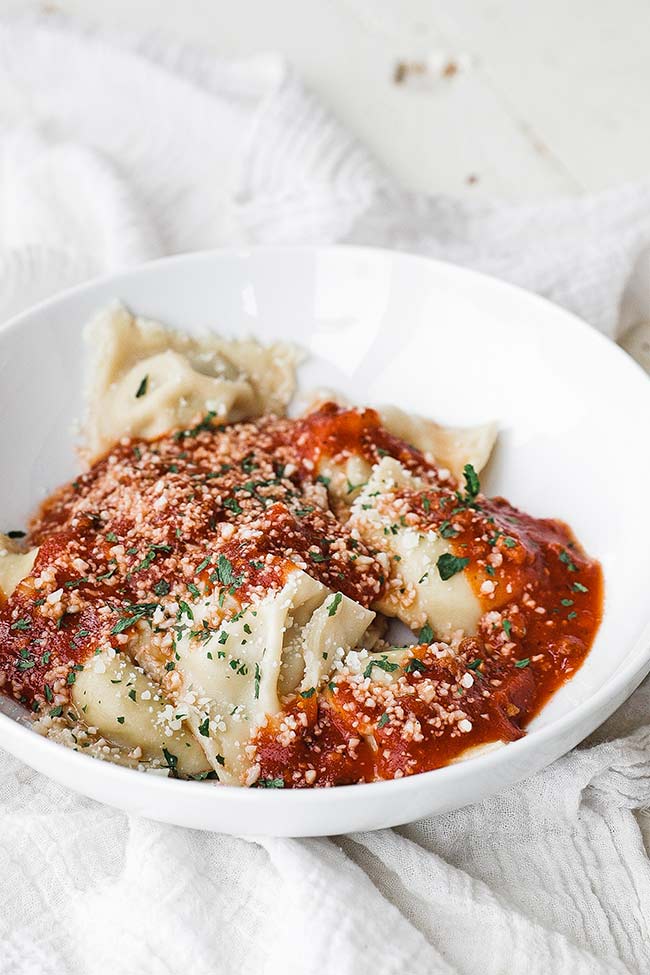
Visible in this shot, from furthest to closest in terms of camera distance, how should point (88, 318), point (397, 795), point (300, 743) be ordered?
point (88, 318) < point (300, 743) < point (397, 795)

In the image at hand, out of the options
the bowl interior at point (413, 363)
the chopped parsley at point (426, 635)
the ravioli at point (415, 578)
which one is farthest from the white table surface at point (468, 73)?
the chopped parsley at point (426, 635)

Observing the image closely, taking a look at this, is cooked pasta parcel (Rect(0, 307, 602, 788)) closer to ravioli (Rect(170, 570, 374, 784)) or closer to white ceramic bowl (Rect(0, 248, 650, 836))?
ravioli (Rect(170, 570, 374, 784))

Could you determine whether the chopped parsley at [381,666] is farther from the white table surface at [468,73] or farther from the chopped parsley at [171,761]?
the white table surface at [468,73]

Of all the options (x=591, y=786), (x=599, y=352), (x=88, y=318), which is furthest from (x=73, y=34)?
(x=591, y=786)

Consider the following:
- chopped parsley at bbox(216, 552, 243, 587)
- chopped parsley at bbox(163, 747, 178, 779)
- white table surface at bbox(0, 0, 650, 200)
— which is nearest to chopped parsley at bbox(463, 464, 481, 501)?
chopped parsley at bbox(216, 552, 243, 587)

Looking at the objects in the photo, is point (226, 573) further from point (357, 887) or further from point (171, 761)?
point (357, 887)

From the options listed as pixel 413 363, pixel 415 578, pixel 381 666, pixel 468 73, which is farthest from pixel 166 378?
pixel 468 73

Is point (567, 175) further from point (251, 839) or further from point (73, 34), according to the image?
point (251, 839)
